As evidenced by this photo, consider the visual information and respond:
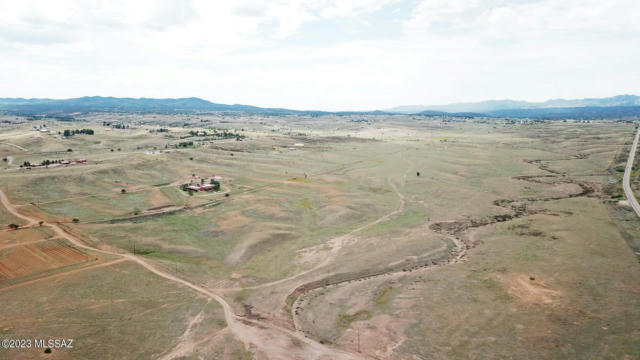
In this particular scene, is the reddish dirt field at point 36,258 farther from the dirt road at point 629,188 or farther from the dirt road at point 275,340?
the dirt road at point 629,188

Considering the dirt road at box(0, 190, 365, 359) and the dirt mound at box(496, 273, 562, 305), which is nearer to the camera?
the dirt road at box(0, 190, 365, 359)

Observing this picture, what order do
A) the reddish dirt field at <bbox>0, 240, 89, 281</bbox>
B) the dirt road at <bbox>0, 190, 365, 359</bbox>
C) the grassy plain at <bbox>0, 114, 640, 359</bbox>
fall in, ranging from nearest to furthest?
the dirt road at <bbox>0, 190, 365, 359</bbox>, the grassy plain at <bbox>0, 114, 640, 359</bbox>, the reddish dirt field at <bbox>0, 240, 89, 281</bbox>

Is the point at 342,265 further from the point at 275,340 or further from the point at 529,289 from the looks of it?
the point at 529,289

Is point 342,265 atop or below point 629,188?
below

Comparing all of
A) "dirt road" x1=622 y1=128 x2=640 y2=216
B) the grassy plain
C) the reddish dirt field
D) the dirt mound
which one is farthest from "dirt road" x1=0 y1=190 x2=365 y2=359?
"dirt road" x1=622 y1=128 x2=640 y2=216

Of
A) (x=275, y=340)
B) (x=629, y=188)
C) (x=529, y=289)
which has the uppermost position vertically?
(x=629, y=188)

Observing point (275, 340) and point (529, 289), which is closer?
point (275, 340)

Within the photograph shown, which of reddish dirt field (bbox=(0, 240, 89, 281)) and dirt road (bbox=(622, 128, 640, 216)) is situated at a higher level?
dirt road (bbox=(622, 128, 640, 216))

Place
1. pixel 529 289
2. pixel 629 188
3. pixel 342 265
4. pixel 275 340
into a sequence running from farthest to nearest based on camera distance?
1. pixel 629 188
2. pixel 342 265
3. pixel 529 289
4. pixel 275 340

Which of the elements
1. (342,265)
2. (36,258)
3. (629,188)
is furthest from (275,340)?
(629,188)

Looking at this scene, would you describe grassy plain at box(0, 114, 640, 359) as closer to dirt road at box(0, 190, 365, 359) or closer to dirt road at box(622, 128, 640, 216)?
dirt road at box(0, 190, 365, 359)
